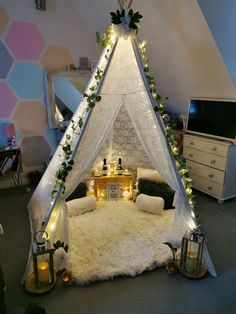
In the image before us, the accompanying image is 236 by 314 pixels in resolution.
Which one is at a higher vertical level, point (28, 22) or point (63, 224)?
point (28, 22)

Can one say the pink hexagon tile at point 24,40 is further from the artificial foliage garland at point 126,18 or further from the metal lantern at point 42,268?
the metal lantern at point 42,268

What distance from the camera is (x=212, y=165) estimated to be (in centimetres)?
359

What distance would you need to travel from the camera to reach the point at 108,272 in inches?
88.1

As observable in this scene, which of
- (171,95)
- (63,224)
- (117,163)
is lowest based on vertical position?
(63,224)

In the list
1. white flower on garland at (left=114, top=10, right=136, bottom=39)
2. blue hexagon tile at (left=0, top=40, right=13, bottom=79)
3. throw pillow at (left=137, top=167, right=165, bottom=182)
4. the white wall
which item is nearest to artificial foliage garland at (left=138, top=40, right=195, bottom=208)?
white flower on garland at (left=114, top=10, right=136, bottom=39)

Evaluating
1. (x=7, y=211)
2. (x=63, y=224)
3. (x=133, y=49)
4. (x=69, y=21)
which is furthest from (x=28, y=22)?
(x=63, y=224)

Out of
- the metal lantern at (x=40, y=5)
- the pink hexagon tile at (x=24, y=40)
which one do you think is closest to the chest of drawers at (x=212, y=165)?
the pink hexagon tile at (x=24, y=40)

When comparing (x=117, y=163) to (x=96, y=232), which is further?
(x=117, y=163)

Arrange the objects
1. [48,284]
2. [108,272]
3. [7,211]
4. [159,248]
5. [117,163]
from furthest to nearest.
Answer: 1. [117,163]
2. [7,211]
3. [159,248]
4. [108,272]
5. [48,284]

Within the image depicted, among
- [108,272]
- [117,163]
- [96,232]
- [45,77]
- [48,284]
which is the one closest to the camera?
[48,284]

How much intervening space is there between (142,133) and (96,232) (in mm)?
1212

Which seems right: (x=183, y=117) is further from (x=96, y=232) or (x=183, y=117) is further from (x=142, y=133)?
(x=96, y=232)

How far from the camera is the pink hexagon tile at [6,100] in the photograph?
3.75 metres

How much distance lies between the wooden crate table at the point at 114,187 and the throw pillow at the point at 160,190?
0.26 meters
